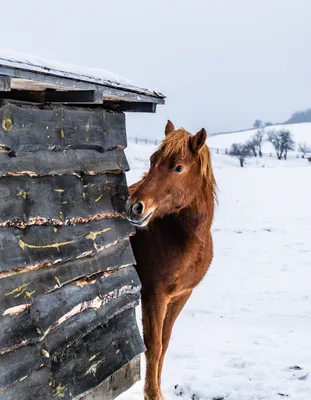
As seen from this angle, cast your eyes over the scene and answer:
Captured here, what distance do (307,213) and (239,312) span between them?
13982 millimetres

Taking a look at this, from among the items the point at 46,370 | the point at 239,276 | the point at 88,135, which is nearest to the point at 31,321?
the point at 46,370

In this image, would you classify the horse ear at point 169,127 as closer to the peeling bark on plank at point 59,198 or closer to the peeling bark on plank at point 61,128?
the peeling bark on plank at point 61,128

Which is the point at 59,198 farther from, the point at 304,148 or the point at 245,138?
the point at 245,138

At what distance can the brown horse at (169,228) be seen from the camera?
400 centimetres

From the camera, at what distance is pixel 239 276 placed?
11.6 metres

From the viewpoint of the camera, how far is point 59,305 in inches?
137

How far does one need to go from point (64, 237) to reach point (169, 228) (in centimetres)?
113

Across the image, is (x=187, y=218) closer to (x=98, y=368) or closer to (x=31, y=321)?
(x=98, y=368)

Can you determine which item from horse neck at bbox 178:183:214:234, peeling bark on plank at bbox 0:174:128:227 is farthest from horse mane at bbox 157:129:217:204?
peeling bark on plank at bbox 0:174:128:227

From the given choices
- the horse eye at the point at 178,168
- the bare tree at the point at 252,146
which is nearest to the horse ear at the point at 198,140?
the horse eye at the point at 178,168

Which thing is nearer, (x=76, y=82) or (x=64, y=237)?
(x=76, y=82)

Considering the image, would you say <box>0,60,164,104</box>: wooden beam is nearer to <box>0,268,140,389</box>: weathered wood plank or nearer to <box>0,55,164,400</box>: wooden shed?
<box>0,55,164,400</box>: wooden shed

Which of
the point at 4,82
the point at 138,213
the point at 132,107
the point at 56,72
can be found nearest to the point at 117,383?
the point at 138,213

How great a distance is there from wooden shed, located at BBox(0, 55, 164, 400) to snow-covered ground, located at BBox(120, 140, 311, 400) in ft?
3.57
